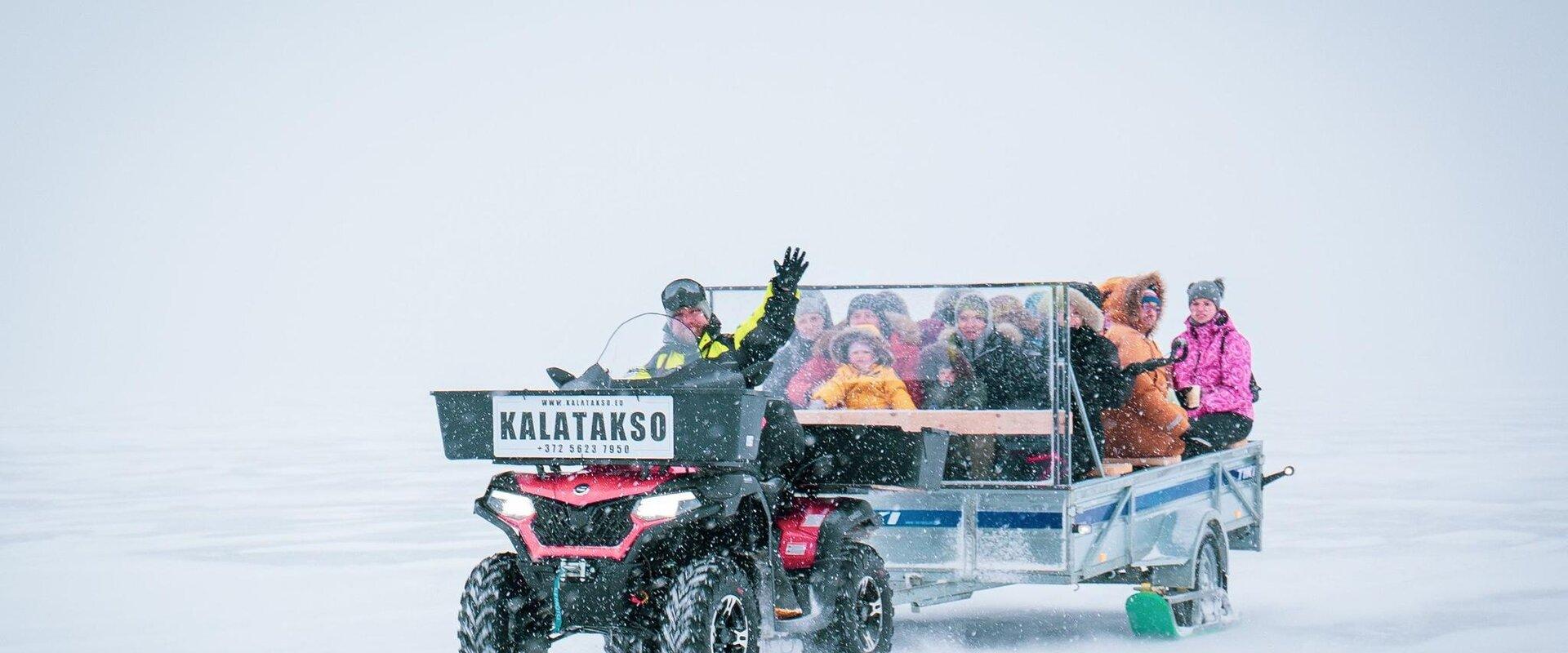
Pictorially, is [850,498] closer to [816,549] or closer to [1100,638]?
[816,549]

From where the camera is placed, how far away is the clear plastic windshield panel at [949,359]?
25.9 feet

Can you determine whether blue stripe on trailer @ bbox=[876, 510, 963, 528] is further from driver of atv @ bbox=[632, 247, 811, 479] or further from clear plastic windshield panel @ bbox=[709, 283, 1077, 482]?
driver of atv @ bbox=[632, 247, 811, 479]

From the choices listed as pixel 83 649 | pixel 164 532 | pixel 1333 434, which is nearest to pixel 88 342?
pixel 1333 434

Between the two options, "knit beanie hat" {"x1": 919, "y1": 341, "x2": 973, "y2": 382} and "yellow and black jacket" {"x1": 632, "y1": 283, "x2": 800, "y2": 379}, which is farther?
"knit beanie hat" {"x1": 919, "y1": 341, "x2": 973, "y2": 382}

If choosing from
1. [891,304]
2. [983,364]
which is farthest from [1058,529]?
[891,304]

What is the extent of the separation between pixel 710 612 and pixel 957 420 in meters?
2.35

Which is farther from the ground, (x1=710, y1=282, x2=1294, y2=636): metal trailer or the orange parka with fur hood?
the orange parka with fur hood

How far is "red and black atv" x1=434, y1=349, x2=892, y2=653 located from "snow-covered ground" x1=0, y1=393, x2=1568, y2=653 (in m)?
1.90

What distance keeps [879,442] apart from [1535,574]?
519 centimetres

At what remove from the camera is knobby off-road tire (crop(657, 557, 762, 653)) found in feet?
19.4

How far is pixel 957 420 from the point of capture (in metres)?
8.02

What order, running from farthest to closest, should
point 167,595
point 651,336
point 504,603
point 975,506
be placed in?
point 167,595 < point 975,506 < point 651,336 < point 504,603

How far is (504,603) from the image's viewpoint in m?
6.22

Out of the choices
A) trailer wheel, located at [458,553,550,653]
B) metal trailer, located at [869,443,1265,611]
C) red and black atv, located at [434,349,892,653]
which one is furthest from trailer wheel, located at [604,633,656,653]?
metal trailer, located at [869,443,1265,611]
